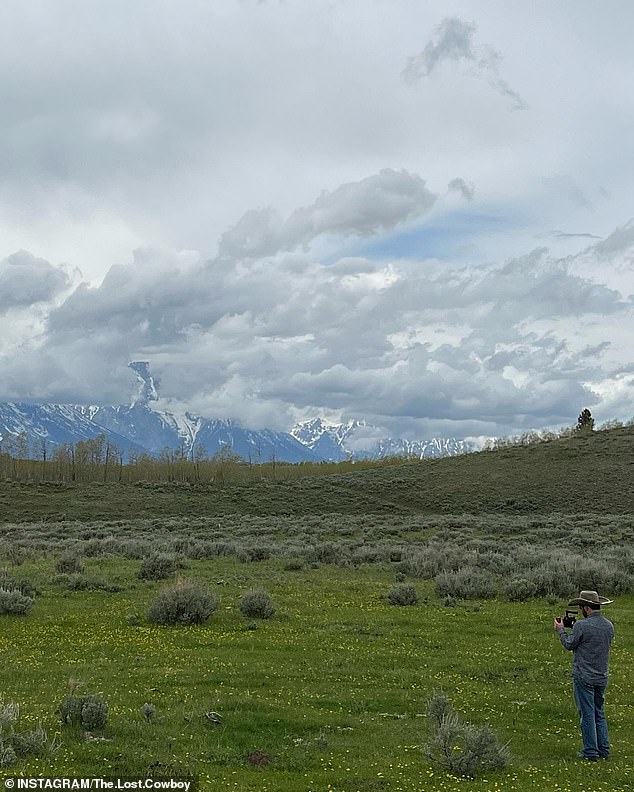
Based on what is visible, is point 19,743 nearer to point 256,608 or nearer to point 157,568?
point 256,608

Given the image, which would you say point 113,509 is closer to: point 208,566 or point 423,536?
point 423,536

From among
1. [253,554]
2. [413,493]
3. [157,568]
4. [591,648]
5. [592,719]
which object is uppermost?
[591,648]

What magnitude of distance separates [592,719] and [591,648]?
93 centimetres

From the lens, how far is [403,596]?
23.1 m

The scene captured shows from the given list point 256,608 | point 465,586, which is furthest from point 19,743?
point 465,586

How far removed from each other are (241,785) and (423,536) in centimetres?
4068

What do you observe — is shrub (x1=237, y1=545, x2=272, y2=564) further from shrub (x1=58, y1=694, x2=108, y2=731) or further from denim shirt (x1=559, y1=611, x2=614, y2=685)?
denim shirt (x1=559, y1=611, x2=614, y2=685)

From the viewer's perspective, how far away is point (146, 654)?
15.9 meters

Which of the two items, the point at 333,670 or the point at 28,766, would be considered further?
the point at 333,670

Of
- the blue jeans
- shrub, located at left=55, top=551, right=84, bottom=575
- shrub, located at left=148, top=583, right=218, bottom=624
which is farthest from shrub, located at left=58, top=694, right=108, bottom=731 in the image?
shrub, located at left=55, top=551, right=84, bottom=575

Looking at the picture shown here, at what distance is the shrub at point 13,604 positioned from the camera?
1984cm

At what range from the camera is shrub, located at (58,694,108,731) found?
10.6 metres

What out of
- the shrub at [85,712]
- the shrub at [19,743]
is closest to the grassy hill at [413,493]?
the shrub at [85,712]

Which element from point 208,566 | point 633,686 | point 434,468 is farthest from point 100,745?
point 434,468
